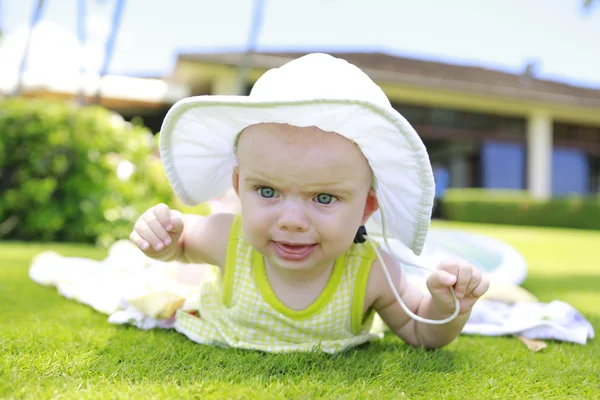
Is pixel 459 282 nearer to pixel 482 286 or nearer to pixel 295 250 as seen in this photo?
pixel 482 286

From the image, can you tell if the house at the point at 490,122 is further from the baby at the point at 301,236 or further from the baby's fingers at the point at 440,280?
the baby's fingers at the point at 440,280

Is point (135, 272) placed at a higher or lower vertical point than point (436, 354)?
lower

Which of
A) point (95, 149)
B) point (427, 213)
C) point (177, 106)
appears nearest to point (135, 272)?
point (177, 106)

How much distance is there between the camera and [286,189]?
60.2 inches

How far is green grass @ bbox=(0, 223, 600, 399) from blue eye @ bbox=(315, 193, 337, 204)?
490 mm

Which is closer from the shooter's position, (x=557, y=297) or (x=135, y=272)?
(x=135, y=272)

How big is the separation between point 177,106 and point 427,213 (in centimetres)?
83

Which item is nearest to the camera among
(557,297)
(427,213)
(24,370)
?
(24,370)

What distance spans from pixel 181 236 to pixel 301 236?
1.89 feet

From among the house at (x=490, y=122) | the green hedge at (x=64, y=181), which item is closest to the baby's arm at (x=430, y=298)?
the green hedge at (x=64, y=181)

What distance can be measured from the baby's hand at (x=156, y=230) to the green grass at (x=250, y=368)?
13.2 inches

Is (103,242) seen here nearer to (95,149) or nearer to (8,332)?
(95,149)

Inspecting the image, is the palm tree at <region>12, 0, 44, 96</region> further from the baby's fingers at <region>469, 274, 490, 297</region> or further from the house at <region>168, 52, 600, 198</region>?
the baby's fingers at <region>469, 274, 490, 297</region>

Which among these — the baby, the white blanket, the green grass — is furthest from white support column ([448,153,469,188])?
the baby
